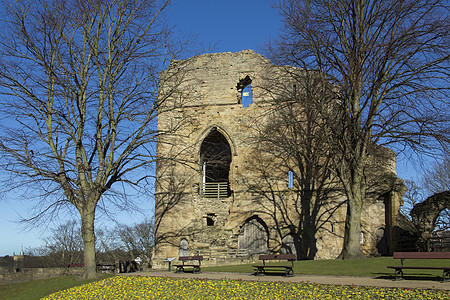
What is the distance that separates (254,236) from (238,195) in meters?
2.32

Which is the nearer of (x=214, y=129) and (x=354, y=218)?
(x=354, y=218)

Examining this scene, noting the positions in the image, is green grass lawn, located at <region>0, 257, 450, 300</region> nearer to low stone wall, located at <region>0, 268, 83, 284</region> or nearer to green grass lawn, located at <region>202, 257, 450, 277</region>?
green grass lawn, located at <region>202, 257, 450, 277</region>

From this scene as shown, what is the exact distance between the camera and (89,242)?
48.9 feet

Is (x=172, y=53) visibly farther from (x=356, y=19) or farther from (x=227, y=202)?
(x=227, y=202)

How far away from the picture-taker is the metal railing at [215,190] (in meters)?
25.8

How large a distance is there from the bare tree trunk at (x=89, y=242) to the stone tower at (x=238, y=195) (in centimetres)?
735

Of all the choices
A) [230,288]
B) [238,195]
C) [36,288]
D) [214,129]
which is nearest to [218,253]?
[238,195]

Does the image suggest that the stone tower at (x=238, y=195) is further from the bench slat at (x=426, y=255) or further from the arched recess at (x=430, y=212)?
the bench slat at (x=426, y=255)

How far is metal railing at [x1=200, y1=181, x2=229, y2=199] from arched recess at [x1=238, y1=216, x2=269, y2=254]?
2.54 meters

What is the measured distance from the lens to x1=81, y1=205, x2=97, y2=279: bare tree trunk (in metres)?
14.8

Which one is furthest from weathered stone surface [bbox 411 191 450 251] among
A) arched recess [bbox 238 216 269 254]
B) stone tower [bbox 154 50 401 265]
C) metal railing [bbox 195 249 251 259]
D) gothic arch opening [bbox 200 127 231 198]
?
gothic arch opening [bbox 200 127 231 198]

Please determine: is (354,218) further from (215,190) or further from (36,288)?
(215,190)

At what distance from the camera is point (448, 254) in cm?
1097

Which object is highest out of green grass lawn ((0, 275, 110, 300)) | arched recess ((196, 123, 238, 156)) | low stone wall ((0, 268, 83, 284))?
arched recess ((196, 123, 238, 156))
